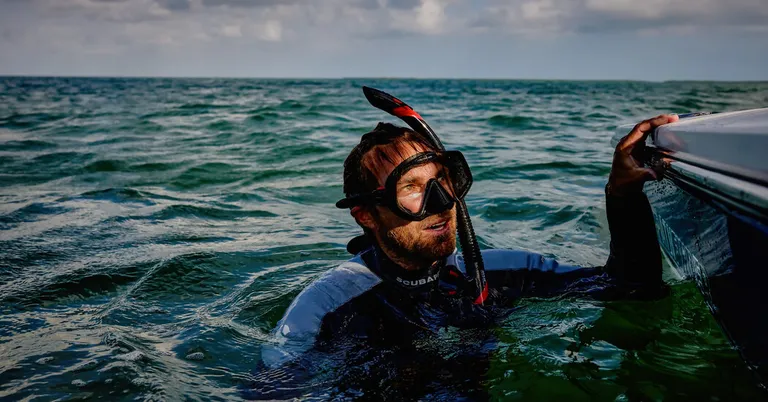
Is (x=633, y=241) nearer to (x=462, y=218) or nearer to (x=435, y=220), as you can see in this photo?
(x=462, y=218)

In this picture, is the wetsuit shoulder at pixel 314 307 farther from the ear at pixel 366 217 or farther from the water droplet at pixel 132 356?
the water droplet at pixel 132 356

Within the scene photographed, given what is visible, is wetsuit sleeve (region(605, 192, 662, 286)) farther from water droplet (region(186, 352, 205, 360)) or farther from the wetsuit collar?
water droplet (region(186, 352, 205, 360))

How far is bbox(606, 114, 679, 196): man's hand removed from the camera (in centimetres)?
244

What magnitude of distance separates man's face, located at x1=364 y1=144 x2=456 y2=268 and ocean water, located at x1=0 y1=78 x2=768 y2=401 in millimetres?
425

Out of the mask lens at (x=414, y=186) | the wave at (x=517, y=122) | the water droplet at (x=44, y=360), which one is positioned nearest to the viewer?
the mask lens at (x=414, y=186)

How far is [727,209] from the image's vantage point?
6.62 ft

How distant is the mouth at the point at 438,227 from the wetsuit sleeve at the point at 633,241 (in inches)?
25.4

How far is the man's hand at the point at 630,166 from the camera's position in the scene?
2436mm

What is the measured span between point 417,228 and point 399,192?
0.54ft

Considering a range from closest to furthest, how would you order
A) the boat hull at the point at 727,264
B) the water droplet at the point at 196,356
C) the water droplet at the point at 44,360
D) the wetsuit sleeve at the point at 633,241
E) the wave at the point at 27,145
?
the boat hull at the point at 727,264
the wetsuit sleeve at the point at 633,241
the water droplet at the point at 44,360
the water droplet at the point at 196,356
the wave at the point at 27,145

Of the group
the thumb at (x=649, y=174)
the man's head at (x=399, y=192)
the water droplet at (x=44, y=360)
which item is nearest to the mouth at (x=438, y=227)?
the man's head at (x=399, y=192)

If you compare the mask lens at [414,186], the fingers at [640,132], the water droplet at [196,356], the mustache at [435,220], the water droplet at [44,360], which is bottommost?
the water droplet at [196,356]

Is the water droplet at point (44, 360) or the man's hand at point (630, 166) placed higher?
the man's hand at point (630, 166)

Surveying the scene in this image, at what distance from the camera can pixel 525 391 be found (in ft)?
8.96
